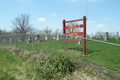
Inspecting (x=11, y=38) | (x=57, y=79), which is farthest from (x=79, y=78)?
(x=11, y=38)

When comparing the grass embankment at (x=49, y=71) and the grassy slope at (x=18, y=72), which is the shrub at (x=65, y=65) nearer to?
the grass embankment at (x=49, y=71)

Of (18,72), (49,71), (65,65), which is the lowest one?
(18,72)

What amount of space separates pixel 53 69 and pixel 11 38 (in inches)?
324

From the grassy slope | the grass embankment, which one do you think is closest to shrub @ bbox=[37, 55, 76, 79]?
the grass embankment

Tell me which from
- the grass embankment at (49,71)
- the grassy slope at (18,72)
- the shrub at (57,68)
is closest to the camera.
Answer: the grass embankment at (49,71)

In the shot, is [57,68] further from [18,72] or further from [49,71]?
[18,72]

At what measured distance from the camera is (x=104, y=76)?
3.06 metres

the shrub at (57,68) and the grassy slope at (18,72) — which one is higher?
the shrub at (57,68)

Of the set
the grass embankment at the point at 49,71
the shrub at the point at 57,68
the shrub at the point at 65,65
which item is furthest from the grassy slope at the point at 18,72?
the shrub at the point at 65,65

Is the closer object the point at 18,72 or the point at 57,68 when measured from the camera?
the point at 57,68

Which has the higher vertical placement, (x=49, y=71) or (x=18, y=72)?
(x=49, y=71)

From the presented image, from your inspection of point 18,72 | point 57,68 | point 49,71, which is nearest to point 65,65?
point 57,68

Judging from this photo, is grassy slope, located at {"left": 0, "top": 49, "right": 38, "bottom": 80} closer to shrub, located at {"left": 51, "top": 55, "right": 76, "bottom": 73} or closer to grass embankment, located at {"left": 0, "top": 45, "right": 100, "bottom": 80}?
grass embankment, located at {"left": 0, "top": 45, "right": 100, "bottom": 80}

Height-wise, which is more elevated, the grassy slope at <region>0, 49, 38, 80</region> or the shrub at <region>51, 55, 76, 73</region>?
the shrub at <region>51, 55, 76, 73</region>
